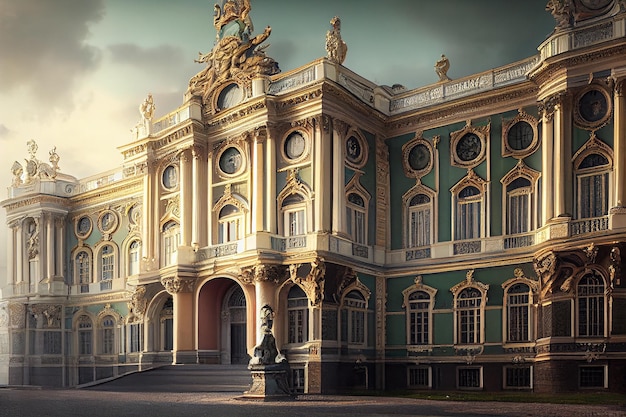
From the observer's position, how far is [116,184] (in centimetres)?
4209

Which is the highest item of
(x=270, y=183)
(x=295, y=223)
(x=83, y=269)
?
(x=270, y=183)

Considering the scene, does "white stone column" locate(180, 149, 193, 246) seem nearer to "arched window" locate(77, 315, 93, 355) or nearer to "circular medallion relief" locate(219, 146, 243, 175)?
"circular medallion relief" locate(219, 146, 243, 175)

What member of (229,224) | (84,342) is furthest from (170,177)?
(84,342)

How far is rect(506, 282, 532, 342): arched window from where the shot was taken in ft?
93.1

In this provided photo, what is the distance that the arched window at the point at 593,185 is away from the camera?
1033 inches

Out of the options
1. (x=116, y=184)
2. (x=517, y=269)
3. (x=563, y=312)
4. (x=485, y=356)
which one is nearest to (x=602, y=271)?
(x=563, y=312)

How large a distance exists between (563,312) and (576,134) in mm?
6182

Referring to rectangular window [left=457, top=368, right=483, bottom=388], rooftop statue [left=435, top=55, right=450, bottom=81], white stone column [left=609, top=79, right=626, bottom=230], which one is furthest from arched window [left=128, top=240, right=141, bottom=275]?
white stone column [left=609, top=79, right=626, bottom=230]

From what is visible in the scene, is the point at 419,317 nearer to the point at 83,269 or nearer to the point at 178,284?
the point at 178,284

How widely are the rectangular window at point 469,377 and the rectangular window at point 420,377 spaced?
4.06 ft

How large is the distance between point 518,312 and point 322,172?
29.6ft

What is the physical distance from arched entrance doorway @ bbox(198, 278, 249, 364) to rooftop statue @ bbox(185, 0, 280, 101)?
27.7ft

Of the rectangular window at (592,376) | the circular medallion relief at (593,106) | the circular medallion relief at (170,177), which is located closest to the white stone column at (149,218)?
the circular medallion relief at (170,177)

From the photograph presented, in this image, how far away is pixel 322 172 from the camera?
29891mm
